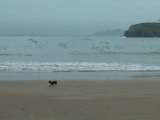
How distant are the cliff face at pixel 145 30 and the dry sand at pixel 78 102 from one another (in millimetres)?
127986

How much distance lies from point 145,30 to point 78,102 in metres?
135

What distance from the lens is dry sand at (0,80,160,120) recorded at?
8.87 meters

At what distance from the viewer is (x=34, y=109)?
9.59 m

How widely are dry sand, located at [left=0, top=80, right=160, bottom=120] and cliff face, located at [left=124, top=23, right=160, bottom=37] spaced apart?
127986 mm

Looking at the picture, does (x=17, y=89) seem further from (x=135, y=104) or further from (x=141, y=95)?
(x=135, y=104)

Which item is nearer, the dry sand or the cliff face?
the dry sand

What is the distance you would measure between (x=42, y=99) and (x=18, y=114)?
2554mm

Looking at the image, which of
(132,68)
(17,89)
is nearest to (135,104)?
(17,89)

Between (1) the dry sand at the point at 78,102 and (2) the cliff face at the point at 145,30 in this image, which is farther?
(2) the cliff face at the point at 145,30

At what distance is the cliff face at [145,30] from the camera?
14188 cm

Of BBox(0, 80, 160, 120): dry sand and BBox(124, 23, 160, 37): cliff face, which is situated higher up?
BBox(124, 23, 160, 37): cliff face

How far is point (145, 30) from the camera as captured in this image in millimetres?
143750

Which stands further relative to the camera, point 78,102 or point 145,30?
point 145,30

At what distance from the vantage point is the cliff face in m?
142
